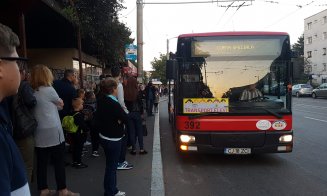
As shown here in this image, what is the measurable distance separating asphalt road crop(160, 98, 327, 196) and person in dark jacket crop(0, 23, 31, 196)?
4.35 m

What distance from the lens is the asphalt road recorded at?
592 centimetres

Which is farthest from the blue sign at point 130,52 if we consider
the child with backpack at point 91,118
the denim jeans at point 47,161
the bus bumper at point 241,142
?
the denim jeans at point 47,161

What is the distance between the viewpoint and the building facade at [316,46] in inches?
2469

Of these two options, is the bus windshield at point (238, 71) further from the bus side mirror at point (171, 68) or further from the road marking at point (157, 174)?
the road marking at point (157, 174)

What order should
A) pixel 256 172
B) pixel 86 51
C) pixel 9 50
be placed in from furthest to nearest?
pixel 86 51 → pixel 256 172 → pixel 9 50

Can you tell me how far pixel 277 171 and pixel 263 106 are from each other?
1235 millimetres

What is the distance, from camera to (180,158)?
8.45 meters

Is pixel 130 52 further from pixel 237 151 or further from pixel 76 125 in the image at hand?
pixel 76 125

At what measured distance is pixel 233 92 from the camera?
7.54 metres

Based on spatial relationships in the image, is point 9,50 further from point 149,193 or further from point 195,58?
point 195,58

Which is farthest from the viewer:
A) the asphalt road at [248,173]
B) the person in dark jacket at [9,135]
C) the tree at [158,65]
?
the tree at [158,65]

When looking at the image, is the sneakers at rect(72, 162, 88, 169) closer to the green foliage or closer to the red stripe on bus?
the red stripe on bus

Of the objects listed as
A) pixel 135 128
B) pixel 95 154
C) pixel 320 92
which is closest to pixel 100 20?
pixel 135 128

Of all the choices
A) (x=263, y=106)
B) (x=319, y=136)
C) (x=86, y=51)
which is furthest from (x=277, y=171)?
(x=86, y=51)
